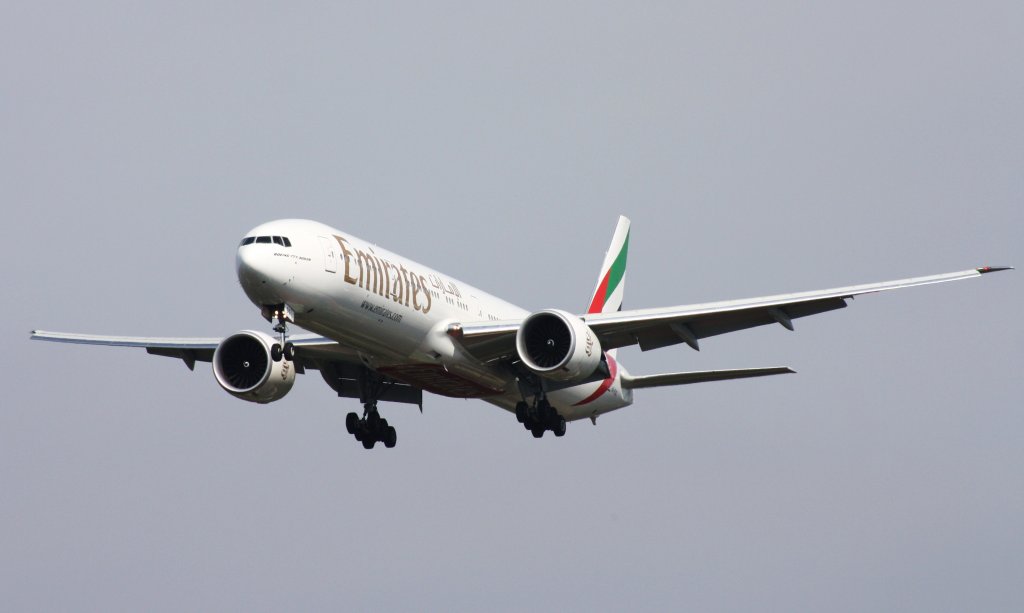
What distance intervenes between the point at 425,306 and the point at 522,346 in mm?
2560

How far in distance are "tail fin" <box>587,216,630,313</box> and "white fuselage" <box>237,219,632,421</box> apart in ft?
25.3

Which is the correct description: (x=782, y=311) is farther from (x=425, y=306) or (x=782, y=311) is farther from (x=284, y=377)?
(x=284, y=377)

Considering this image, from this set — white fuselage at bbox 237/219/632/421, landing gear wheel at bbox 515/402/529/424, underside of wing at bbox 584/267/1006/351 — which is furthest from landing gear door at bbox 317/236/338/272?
landing gear wheel at bbox 515/402/529/424

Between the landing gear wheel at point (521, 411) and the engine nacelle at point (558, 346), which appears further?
the landing gear wheel at point (521, 411)

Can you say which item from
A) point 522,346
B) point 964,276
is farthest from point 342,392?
point 964,276

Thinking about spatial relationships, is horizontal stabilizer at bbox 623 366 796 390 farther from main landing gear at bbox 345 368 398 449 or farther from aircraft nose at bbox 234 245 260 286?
aircraft nose at bbox 234 245 260 286

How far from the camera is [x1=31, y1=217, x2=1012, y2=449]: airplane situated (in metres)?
35.1

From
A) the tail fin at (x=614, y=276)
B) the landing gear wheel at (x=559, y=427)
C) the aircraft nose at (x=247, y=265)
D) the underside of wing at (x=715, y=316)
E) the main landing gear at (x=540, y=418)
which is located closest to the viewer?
the aircraft nose at (x=247, y=265)

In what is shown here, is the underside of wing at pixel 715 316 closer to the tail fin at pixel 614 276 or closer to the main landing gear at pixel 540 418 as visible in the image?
the main landing gear at pixel 540 418

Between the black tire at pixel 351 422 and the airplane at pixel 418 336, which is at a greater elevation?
the airplane at pixel 418 336

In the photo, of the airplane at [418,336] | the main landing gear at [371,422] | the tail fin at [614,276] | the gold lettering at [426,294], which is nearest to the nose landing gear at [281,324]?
the airplane at [418,336]

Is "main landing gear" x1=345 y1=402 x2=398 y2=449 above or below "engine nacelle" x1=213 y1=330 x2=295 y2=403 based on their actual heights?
below

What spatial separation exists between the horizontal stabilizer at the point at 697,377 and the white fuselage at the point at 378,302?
2458 mm

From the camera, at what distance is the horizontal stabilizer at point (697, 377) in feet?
127
